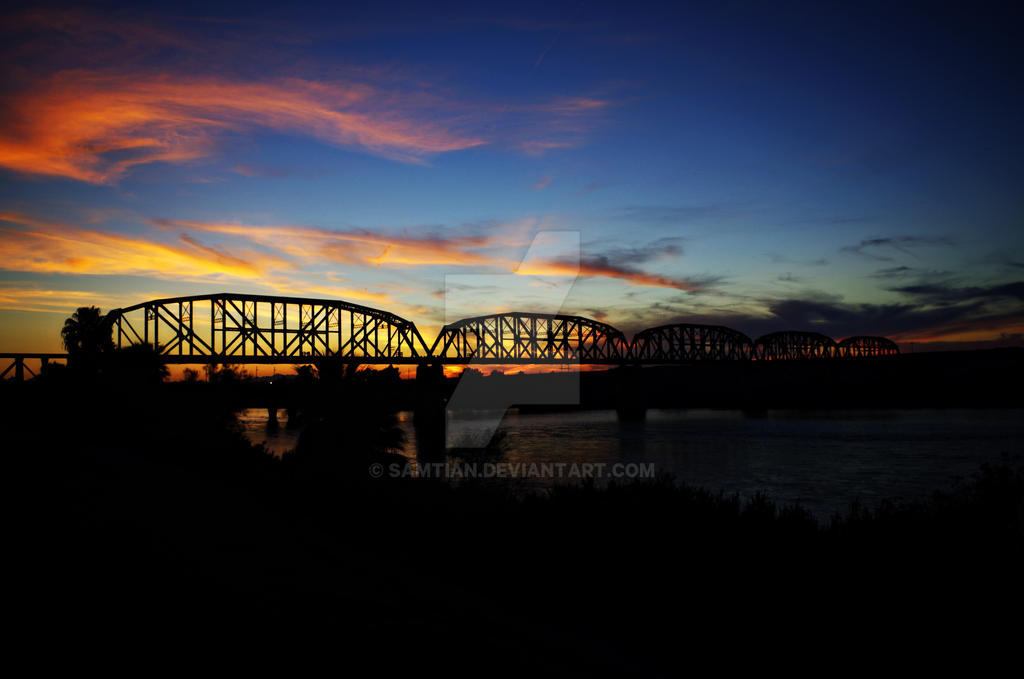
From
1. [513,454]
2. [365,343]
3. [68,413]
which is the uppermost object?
[365,343]

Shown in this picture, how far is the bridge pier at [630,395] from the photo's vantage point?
119 m

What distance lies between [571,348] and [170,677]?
135236 mm

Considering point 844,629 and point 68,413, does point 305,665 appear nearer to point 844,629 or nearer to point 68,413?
point 844,629

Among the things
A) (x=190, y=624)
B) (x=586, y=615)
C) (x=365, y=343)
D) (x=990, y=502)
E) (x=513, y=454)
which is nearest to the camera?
(x=190, y=624)

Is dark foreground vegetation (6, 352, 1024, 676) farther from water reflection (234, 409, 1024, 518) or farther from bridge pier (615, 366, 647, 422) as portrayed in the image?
bridge pier (615, 366, 647, 422)

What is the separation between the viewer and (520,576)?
457 inches

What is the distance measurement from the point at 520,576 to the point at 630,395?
116935 mm

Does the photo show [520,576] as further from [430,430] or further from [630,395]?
[630,395]

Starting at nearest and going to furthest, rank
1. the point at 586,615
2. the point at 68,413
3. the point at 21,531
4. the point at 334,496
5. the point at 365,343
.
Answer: the point at 586,615 → the point at 21,531 → the point at 334,496 → the point at 68,413 → the point at 365,343

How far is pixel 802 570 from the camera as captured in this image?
10.8 m

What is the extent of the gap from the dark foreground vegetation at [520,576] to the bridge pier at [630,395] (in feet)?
336

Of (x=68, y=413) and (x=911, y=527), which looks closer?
(x=911, y=527)

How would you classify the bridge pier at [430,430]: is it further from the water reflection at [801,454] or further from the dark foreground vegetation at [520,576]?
the dark foreground vegetation at [520,576]

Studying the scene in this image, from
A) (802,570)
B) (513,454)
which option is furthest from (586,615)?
(513,454)
